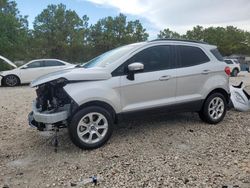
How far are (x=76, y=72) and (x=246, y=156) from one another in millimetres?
2997

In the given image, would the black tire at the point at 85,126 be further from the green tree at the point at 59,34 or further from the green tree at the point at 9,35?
the green tree at the point at 59,34

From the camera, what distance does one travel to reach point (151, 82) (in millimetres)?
6535

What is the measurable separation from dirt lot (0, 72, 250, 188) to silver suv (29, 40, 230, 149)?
0.40 meters

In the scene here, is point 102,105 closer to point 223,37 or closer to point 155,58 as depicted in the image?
point 155,58

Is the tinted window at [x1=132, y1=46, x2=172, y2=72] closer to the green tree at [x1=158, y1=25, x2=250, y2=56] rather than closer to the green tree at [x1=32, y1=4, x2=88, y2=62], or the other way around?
the green tree at [x1=32, y1=4, x2=88, y2=62]

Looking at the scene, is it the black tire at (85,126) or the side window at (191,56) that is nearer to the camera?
the black tire at (85,126)

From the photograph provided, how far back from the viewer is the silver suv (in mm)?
5832

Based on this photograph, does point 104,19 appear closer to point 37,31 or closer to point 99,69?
point 37,31

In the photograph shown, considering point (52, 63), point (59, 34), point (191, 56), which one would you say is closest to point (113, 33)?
point (59, 34)

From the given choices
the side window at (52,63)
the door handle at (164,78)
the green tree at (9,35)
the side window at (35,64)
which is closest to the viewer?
the door handle at (164,78)

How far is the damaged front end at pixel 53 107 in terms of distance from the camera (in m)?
5.75

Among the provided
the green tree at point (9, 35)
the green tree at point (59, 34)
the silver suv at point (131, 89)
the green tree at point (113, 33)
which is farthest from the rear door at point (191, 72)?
the green tree at point (113, 33)

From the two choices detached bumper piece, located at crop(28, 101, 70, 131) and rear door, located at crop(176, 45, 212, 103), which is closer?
detached bumper piece, located at crop(28, 101, 70, 131)

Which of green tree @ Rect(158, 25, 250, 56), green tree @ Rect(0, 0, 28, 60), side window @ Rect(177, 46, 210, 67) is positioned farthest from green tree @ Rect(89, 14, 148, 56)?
side window @ Rect(177, 46, 210, 67)
